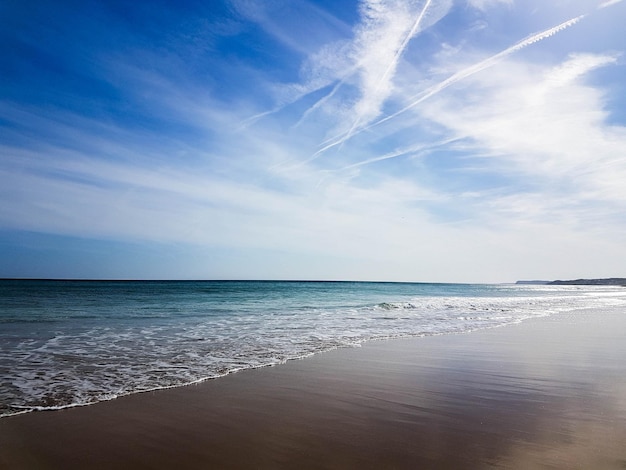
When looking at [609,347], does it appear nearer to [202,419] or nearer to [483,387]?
[483,387]

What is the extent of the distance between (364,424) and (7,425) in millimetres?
4178

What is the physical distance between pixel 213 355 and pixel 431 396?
5379mm

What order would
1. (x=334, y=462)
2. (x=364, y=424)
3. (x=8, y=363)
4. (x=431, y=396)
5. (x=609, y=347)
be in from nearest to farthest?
1. (x=334, y=462)
2. (x=364, y=424)
3. (x=431, y=396)
4. (x=8, y=363)
5. (x=609, y=347)

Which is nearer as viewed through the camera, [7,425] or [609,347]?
[7,425]

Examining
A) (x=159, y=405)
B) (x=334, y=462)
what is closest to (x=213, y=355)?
(x=159, y=405)

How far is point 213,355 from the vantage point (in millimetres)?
9570

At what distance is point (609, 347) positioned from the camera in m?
10.6

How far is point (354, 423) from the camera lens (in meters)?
4.86

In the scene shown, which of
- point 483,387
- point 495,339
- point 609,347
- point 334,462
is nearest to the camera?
point 334,462

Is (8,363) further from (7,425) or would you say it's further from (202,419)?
(202,419)

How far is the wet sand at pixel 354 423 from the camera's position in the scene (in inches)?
152

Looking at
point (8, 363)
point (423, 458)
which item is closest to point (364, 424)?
point (423, 458)

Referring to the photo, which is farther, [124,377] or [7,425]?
[124,377]

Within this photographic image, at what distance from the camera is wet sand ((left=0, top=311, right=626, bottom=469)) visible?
12.7 ft
